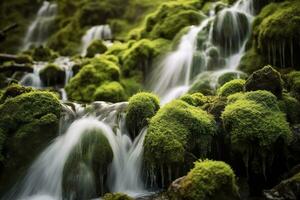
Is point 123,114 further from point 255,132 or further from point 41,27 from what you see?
point 41,27

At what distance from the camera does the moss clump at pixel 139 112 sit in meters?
9.66

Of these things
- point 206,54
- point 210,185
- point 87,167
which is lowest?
point 210,185

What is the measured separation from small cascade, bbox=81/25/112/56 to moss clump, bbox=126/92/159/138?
1595 centimetres

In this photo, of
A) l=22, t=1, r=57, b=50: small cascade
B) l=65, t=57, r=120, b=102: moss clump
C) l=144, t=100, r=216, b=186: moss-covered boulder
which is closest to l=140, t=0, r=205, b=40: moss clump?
l=65, t=57, r=120, b=102: moss clump

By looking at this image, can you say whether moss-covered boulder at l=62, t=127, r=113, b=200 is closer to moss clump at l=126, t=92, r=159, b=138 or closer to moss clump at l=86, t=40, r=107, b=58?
moss clump at l=126, t=92, r=159, b=138

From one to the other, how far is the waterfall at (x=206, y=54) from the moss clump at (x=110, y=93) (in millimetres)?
1243

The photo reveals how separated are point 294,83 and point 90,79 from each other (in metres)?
8.18

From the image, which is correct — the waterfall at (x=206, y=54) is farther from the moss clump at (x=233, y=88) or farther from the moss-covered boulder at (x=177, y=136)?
the moss-covered boulder at (x=177, y=136)

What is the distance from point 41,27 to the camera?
30.0 m

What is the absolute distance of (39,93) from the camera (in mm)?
10352

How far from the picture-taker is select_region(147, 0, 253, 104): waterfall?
46.5 ft

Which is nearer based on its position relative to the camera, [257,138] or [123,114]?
[257,138]

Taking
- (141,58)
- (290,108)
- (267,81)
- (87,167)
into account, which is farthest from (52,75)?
(290,108)

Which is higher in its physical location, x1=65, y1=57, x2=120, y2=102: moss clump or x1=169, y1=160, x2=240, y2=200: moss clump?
x1=65, y1=57, x2=120, y2=102: moss clump
